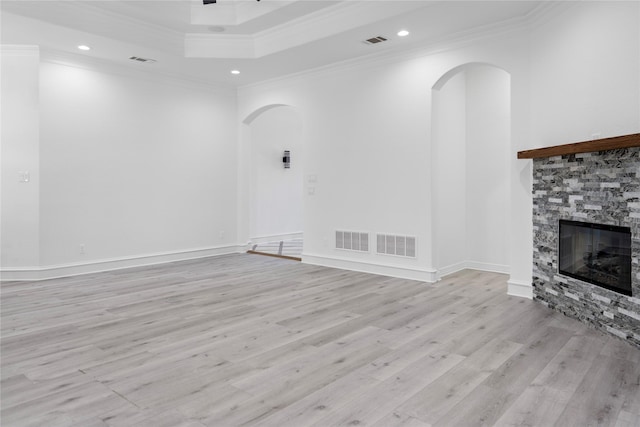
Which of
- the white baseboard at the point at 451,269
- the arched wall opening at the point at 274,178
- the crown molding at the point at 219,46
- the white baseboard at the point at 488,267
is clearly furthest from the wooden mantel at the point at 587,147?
the arched wall opening at the point at 274,178

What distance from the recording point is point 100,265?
19.7 ft

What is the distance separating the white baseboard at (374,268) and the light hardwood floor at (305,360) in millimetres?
510

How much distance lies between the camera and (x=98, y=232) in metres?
6.00

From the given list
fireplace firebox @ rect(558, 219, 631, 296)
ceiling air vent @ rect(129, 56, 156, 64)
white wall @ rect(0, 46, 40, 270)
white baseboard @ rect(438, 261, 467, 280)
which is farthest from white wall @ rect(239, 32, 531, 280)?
white wall @ rect(0, 46, 40, 270)

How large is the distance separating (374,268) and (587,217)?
279 cm

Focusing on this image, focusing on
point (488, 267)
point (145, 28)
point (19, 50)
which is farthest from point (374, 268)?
point (19, 50)

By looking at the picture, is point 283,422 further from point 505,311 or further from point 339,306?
point 505,311

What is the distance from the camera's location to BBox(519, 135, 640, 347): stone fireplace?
3086 millimetres

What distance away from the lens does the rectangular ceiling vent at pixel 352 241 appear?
5.95 m

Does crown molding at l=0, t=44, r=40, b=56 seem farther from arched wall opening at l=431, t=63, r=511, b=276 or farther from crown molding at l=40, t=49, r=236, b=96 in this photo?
arched wall opening at l=431, t=63, r=511, b=276

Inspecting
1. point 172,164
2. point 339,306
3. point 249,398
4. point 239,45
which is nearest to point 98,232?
point 172,164

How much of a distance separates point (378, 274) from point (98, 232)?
13.0ft

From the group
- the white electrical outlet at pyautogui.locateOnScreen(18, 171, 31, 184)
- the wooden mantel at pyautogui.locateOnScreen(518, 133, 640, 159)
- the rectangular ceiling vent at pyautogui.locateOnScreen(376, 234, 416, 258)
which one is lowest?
the rectangular ceiling vent at pyautogui.locateOnScreen(376, 234, 416, 258)

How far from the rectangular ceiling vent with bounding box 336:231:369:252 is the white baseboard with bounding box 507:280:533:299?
1.96 metres
